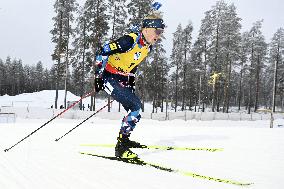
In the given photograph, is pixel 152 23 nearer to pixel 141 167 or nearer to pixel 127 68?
pixel 127 68

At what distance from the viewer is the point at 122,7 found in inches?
1490

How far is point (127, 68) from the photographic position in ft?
16.4

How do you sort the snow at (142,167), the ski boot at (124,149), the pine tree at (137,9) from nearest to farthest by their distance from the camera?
the snow at (142,167) → the ski boot at (124,149) → the pine tree at (137,9)

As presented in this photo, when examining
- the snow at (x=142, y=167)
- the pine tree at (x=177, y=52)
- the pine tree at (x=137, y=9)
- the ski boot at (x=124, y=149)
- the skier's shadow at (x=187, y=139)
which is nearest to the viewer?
the snow at (x=142, y=167)

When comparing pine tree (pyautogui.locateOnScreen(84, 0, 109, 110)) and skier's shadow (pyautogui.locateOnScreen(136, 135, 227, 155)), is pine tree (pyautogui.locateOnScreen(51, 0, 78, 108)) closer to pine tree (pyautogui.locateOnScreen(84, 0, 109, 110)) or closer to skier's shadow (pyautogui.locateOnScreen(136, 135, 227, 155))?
pine tree (pyautogui.locateOnScreen(84, 0, 109, 110))

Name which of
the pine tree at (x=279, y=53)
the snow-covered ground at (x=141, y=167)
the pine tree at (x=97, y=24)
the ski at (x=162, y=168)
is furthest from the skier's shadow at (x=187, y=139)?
the pine tree at (x=279, y=53)

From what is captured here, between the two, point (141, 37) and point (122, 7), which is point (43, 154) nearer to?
point (141, 37)

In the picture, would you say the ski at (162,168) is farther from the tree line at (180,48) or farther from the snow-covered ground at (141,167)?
the tree line at (180,48)

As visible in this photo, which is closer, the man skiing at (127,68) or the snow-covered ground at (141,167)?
the snow-covered ground at (141,167)

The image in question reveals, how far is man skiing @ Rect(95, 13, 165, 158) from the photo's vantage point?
4766mm

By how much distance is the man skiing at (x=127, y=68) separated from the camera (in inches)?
188

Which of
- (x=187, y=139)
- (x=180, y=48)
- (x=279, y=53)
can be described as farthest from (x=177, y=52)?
(x=187, y=139)

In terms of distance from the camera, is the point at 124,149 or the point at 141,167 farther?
the point at 124,149

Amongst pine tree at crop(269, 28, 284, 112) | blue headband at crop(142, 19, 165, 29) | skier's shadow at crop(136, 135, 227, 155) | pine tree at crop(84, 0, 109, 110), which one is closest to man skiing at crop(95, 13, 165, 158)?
blue headband at crop(142, 19, 165, 29)
